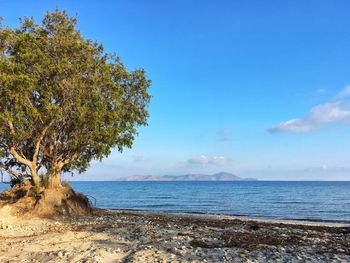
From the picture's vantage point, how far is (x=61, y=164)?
3278 cm

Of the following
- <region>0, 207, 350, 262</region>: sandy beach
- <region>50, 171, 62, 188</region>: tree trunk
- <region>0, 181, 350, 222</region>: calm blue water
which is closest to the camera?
<region>0, 207, 350, 262</region>: sandy beach

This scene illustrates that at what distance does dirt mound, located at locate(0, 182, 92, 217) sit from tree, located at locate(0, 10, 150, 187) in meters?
1.23

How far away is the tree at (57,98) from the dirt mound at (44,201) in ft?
4.02

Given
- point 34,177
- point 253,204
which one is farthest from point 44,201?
point 253,204

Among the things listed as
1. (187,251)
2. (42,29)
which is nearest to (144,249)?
(187,251)

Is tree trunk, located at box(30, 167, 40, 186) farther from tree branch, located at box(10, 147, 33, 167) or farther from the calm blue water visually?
the calm blue water

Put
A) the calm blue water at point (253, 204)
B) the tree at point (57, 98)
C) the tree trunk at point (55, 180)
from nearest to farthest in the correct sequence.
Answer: the tree at point (57, 98) → the tree trunk at point (55, 180) → the calm blue water at point (253, 204)

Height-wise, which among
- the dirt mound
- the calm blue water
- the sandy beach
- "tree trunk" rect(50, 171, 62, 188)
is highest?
"tree trunk" rect(50, 171, 62, 188)

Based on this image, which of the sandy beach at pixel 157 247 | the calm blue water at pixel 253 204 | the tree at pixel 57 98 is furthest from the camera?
the calm blue water at pixel 253 204

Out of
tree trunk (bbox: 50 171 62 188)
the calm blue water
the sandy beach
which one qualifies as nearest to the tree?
tree trunk (bbox: 50 171 62 188)

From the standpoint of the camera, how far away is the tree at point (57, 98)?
89.5ft

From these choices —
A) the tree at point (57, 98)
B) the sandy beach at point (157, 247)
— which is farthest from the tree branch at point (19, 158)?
the sandy beach at point (157, 247)

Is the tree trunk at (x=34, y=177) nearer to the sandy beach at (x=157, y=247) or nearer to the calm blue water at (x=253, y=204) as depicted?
the sandy beach at (x=157, y=247)

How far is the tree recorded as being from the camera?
27.3 meters
